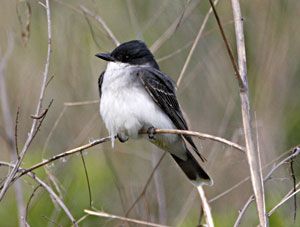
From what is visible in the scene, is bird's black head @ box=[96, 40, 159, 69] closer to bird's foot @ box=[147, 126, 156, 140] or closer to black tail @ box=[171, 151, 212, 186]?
bird's foot @ box=[147, 126, 156, 140]

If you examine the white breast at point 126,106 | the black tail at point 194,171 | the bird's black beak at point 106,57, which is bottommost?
the black tail at point 194,171

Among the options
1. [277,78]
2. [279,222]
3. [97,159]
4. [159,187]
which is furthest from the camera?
[97,159]

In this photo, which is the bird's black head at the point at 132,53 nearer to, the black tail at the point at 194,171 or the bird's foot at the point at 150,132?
the bird's foot at the point at 150,132

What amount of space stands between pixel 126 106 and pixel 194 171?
0.58m

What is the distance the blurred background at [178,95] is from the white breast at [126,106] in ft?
0.91

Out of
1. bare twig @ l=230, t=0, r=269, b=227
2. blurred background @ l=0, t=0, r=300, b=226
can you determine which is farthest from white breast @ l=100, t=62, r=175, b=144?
bare twig @ l=230, t=0, r=269, b=227

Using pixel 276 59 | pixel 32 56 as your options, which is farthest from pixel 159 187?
pixel 32 56

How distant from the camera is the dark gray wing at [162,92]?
14.2 ft

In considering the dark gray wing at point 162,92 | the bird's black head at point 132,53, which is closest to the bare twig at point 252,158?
the dark gray wing at point 162,92

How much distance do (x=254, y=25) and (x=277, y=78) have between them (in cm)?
44

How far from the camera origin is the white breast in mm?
4133

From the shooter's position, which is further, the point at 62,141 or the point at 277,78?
the point at 62,141

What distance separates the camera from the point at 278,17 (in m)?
4.93

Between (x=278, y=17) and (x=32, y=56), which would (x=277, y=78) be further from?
(x=32, y=56)
